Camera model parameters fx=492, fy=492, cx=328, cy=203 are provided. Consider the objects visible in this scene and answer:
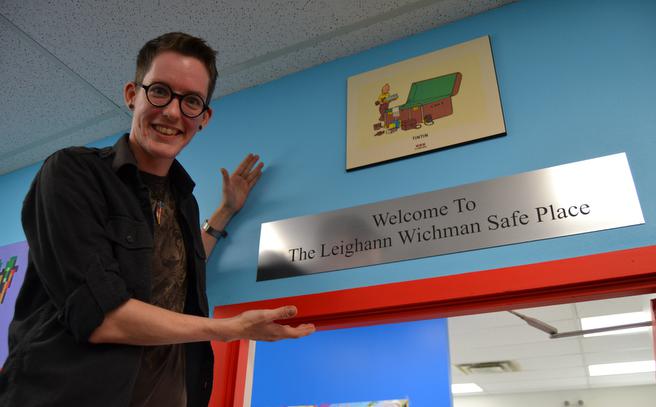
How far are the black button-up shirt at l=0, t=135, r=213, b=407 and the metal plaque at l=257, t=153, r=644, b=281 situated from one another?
0.54m

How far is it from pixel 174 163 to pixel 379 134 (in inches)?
24.8

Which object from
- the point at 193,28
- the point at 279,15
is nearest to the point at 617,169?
the point at 279,15

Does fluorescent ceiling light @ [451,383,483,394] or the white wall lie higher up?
fluorescent ceiling light @ [451,383,483,394]

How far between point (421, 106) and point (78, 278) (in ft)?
3.44

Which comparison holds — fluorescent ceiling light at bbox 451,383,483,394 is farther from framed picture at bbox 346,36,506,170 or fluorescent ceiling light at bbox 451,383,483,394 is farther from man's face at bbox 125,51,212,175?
man's face at bbox 125,51,212,175

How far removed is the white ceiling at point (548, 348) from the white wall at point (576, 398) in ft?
0.40

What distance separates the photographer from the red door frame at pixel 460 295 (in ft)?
3.37

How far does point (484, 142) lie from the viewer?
1317 millimetres

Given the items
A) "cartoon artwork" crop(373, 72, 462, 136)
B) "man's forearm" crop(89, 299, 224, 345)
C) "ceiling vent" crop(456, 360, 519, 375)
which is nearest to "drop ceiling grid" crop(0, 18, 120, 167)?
"cartoon artwork" crop(373, 72, 462, 136)

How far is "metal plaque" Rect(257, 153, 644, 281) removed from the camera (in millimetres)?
1100

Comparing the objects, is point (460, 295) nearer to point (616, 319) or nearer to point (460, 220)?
point (460, 220)

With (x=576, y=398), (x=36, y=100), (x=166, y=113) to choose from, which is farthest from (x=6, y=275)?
(x=576, y=398)

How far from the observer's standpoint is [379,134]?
149cm

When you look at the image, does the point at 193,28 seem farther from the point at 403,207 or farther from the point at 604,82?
the point at 604,82
